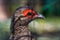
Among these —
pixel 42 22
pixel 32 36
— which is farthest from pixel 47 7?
pixel 32 36

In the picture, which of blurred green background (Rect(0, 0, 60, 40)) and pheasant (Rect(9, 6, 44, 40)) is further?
blurred green background (Rect(0, 0, 60, 40))

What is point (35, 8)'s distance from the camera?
60.8 inches

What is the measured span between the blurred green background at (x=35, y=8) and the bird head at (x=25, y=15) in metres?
0.07

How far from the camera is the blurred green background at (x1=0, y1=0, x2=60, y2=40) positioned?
5.25ft

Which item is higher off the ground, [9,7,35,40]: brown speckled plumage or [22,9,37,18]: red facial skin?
[22,9,37,18]: red facial skin

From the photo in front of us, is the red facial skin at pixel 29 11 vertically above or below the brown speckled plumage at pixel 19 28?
above

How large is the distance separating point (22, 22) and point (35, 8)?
0.10m

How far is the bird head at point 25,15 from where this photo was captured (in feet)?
4.77

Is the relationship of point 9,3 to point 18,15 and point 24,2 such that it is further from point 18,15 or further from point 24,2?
point 18,15

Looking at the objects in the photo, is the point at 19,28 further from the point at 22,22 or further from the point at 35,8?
the point at 35,8

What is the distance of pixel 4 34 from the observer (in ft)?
5.30

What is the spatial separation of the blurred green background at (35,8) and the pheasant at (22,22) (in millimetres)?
72

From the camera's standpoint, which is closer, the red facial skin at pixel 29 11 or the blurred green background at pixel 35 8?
the red facial skin at pixel 29 11

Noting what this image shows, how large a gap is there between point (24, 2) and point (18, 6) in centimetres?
4
